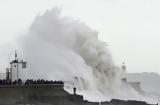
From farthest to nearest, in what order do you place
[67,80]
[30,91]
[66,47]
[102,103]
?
1. [66,47]
2. [67,80]
3. [102,103]
4. [30,91]

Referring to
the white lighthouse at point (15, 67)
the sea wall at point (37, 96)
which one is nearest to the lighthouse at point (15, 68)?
the white lighthouse at point (15, 67)

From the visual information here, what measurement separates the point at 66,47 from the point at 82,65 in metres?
3.40

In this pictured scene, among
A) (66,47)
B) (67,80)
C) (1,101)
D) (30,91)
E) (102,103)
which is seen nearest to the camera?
(1,101)

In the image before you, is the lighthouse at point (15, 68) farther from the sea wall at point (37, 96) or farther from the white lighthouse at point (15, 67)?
the sea wall at point (37, 96)

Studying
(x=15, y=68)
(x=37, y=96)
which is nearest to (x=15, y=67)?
(x=15, y=68)

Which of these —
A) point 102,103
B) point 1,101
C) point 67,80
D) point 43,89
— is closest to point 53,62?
point 67,80

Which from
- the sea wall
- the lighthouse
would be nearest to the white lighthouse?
the lighthouse

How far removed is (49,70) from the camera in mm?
47438

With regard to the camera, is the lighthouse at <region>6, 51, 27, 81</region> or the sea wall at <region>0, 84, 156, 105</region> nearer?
the sea wall at <region>0, 84, 156, 105</region>

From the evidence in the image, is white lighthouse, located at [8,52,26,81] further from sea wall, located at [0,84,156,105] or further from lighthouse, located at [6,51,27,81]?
sea wall, located at [0,84,156,105]

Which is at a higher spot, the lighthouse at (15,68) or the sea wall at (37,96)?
the lighthouse at (15,68)

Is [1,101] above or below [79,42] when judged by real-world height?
below

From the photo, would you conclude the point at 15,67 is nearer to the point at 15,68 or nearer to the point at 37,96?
the point at 15,68

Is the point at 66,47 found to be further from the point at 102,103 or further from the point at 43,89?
the point at 43,89
